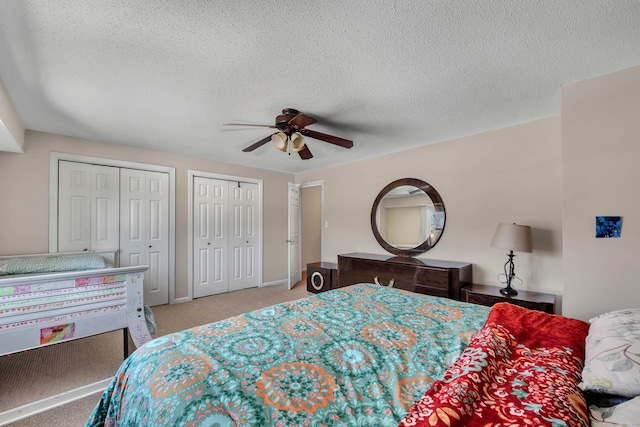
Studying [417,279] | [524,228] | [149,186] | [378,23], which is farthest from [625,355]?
[149,186]

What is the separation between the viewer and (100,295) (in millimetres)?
1983

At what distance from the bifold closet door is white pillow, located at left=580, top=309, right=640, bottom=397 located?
437 cm

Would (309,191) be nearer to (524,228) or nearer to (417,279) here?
(417,279)

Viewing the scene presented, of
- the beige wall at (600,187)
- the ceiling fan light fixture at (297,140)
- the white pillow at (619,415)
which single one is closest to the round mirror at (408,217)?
the beige wall at (600,187)

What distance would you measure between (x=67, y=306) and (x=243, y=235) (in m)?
2.94

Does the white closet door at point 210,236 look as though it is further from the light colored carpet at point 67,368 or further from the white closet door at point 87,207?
the white closet door at point 87,207

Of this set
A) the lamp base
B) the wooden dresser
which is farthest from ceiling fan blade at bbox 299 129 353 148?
the lamp base

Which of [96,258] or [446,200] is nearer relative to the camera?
[96,258]

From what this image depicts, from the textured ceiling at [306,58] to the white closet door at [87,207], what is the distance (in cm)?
74

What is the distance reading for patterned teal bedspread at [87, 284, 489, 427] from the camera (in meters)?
0.78

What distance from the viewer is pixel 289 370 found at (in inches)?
38.1

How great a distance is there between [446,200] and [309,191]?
381 centimetres

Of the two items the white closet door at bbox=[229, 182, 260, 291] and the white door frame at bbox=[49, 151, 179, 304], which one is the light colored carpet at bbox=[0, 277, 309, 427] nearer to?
the white door frame at bbox=[49, 151, 179, 304]

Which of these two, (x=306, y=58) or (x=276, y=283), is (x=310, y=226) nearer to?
(x=276, y=283)
